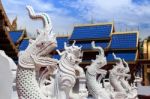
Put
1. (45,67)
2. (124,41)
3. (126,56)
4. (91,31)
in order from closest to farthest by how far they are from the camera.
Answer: (45,67), (126,56), (124,41), (91,31)

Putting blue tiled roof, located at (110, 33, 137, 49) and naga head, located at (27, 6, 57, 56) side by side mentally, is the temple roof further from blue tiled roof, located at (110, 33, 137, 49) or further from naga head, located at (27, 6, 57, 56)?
naga head, located at (27, 6, 57, 56)

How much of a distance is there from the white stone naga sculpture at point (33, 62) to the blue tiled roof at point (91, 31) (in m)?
21.6

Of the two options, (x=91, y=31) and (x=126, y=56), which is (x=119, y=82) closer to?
(x=126, y=56)

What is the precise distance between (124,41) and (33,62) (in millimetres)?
22438

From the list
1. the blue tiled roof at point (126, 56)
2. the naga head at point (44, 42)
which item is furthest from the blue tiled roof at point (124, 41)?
the naga head at point (44, 42)

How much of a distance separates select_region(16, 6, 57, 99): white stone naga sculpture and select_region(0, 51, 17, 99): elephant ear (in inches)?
24.0

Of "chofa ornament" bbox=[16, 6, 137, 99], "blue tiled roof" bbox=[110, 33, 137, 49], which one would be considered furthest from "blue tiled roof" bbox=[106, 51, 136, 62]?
"chofa ornament" bbox=[16, 6, 137, 99]

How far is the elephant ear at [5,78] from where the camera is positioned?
15.1ft

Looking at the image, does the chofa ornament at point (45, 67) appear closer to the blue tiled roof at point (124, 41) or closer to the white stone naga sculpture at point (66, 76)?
the white stone naga sculpture at point (66, 76)

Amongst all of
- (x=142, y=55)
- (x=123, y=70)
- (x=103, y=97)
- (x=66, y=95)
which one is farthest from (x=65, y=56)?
(x=142, y=55)

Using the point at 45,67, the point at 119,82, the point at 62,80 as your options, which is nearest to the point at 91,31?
the point at 119,82

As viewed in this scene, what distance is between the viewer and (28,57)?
4004 millimetres

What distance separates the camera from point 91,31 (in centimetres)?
2630

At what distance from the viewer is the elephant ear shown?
4.62 metres
